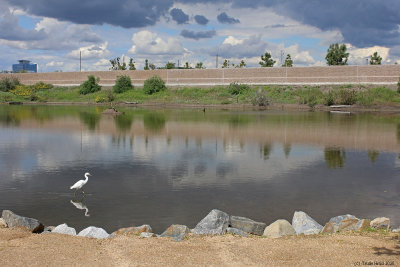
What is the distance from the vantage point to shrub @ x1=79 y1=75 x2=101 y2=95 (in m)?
73.2

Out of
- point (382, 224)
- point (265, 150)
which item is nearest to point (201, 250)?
point (382, 224)

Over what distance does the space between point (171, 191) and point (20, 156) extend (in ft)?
27.2

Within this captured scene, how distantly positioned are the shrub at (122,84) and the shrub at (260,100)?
2385cm

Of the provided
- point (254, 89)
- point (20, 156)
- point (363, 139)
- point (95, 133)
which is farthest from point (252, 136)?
point (254, 89)

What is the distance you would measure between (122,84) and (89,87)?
5.94 meters

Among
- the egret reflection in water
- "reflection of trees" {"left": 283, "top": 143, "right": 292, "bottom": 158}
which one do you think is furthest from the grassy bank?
the egret reflection in water

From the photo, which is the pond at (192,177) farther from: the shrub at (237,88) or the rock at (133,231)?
the shrub at (237,88)

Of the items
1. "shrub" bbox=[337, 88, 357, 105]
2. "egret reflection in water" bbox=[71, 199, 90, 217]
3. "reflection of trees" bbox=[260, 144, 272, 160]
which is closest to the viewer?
"egret reflection in water" bbox=[71, 199, 90, 217]

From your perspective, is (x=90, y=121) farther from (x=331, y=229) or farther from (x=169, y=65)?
(x=169, y=65)

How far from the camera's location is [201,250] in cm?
689

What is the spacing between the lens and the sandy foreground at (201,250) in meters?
6.36

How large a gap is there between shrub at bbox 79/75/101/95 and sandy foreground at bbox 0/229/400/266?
223ft

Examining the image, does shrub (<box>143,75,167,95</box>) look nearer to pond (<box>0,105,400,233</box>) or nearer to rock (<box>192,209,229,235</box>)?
pond (<box>0,105,400,233</box>)

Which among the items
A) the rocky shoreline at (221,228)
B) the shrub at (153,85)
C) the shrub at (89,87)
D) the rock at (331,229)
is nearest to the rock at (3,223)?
the rocky shoreline at (221,228)
